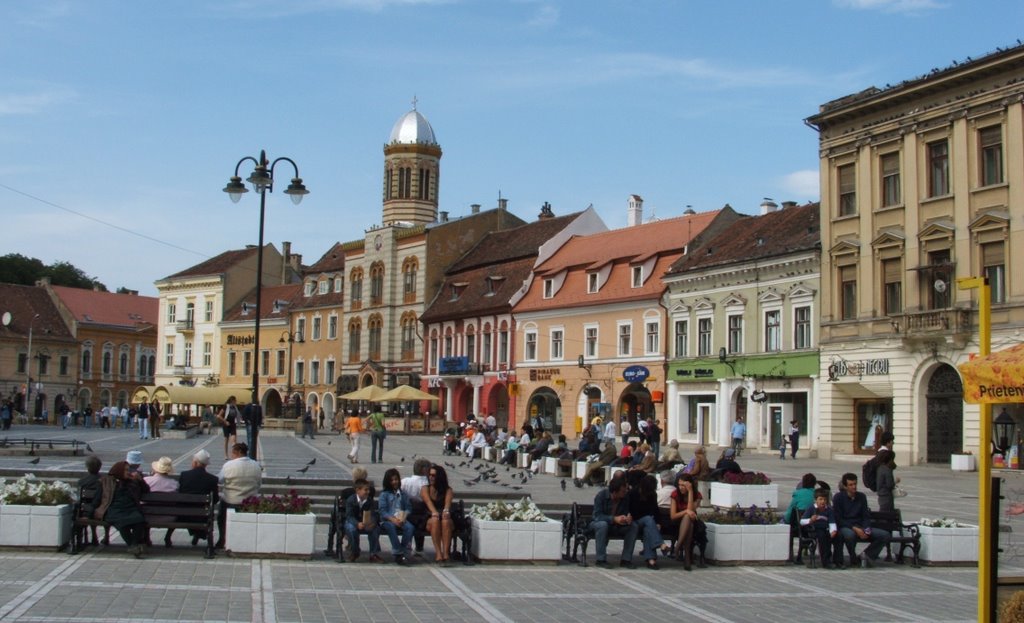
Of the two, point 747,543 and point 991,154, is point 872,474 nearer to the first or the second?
point 747,543

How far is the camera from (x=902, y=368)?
122ft

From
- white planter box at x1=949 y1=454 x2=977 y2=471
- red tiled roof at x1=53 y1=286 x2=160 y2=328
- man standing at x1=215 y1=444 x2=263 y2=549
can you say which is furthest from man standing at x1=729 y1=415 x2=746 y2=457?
red tiled roof at x1=53 y1=286 x2=160 y2=328

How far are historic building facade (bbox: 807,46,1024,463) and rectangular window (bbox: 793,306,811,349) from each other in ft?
5.25

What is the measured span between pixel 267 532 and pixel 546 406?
145ft

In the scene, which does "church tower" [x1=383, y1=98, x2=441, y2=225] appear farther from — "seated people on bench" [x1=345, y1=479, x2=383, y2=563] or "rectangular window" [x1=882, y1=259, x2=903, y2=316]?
"seated people on bench" [x1=345, y1=479, x2=383, y2=563]

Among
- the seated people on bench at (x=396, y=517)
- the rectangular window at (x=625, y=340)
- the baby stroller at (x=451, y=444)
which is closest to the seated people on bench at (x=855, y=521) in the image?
the seated people on bench at (x=396, y=517)

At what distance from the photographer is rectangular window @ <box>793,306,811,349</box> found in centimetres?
Result: 4241

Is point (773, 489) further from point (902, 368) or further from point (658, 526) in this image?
point (902, 368)

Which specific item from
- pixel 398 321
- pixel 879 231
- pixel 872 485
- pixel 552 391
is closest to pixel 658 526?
pixel 872 485

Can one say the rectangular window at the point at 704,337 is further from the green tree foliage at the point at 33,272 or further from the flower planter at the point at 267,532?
the green tree foliage at the point at 33,272

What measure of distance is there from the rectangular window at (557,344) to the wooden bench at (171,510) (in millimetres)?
42409

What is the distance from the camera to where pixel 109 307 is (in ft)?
316

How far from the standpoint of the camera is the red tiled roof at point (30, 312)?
288 feet

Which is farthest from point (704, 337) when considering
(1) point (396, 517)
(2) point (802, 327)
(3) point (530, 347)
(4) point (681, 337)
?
(1) point (396, 517)
